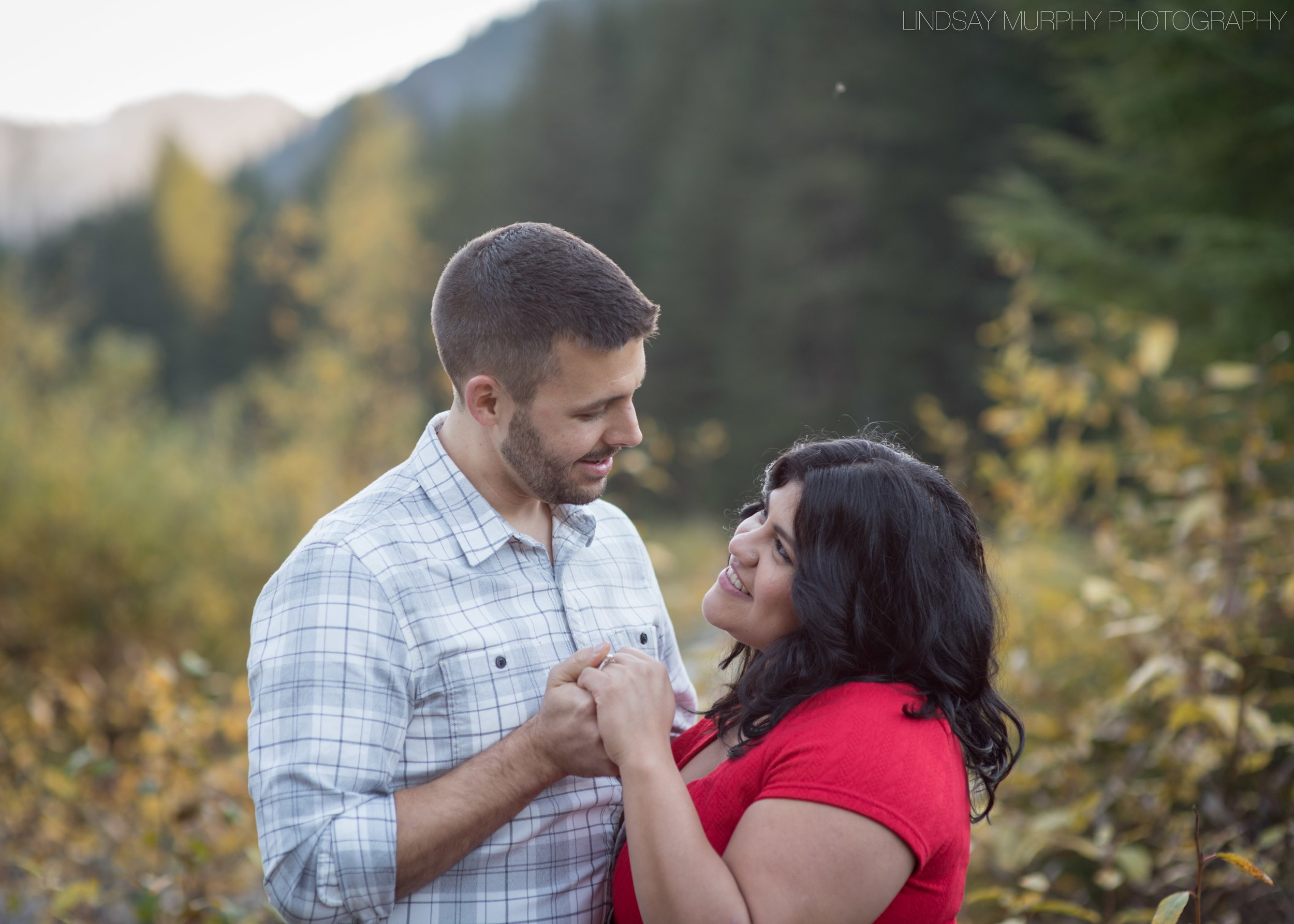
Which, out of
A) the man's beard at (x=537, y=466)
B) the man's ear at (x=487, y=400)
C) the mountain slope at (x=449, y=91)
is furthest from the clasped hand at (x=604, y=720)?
the mountain slope at (x=449, y=91)

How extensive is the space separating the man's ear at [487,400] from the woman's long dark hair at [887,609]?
0.59 m

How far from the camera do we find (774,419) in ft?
60.4

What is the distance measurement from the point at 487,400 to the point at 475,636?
462 mm

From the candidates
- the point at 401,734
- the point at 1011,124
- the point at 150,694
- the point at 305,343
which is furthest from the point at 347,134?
the point at 401,734

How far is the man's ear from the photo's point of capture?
1.80 metres

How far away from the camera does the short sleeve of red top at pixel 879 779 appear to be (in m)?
1.34

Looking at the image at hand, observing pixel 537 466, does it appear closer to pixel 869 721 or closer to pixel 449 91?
pixel 869 721

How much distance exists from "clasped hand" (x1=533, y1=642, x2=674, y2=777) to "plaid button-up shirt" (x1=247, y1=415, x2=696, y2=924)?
155 millimetres

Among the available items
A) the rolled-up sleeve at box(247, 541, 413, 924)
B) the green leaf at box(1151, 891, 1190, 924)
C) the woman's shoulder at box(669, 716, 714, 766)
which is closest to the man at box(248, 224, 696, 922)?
the rolled-up sleeve at box(247, 541, 413, 924)

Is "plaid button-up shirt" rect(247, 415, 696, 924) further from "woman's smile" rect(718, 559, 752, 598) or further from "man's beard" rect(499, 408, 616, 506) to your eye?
"woman's smile" rect(718, 559, 752, 598)

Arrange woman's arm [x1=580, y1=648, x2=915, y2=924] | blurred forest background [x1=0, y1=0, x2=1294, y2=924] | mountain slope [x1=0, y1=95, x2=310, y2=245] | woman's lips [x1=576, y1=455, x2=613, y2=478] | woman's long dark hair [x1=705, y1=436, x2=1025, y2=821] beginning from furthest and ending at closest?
mountain slope [x1=0, y1=95, x2=310, y2=245], blurred forest background [x1=0, y1=0, x2=1294, y2=924], woman's lips [x1=576, y1=455, x2=613, y2=478], woman's long dark hair [x1=705, y1=436, x2=1025, y2=821], woman's arm [x1=580, y1=648, x2=915, y2=924]

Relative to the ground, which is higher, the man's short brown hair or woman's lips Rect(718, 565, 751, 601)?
the man's short brown hair

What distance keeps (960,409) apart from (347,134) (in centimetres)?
1617

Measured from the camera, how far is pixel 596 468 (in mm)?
1814
